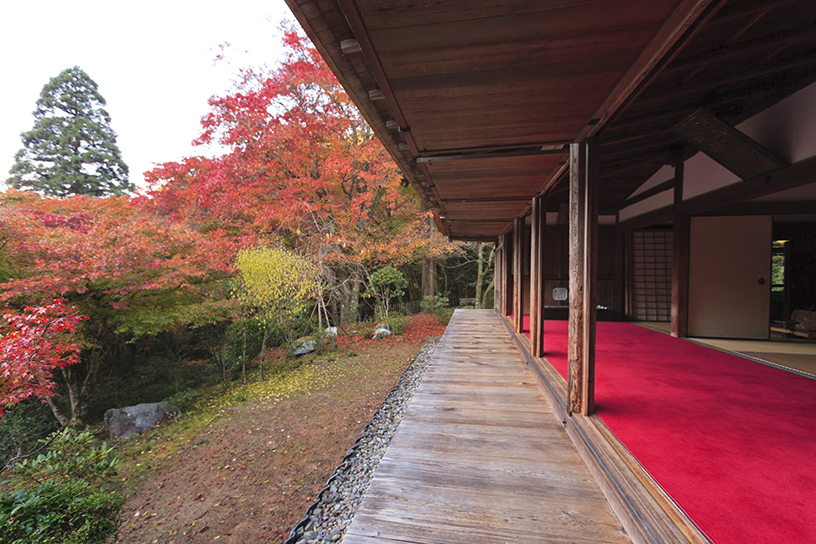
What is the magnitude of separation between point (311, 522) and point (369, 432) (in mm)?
1601

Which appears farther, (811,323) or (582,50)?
(811,323)

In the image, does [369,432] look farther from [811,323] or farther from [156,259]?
[811,323]

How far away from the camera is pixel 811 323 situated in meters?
4.55

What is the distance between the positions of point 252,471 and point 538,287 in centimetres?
375

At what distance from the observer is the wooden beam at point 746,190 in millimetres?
2555

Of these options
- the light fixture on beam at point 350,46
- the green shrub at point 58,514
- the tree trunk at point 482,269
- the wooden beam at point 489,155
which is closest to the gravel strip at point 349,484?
the green shrub at point 58,514

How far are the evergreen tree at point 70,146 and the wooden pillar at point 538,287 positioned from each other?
16086mm

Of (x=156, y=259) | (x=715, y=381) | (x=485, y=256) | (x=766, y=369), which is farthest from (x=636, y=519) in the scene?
(x=485, y=256)

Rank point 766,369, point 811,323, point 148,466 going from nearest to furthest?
point 766,369, point 148,466, point 811,323

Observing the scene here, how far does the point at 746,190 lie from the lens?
3096 millimetres

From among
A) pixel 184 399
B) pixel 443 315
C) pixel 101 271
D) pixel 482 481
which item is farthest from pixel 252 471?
pixel 443 315

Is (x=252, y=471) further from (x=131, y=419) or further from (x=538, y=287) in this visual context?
(x=538, y=287)

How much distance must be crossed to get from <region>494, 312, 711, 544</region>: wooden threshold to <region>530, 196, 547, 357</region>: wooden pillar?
3.90ft

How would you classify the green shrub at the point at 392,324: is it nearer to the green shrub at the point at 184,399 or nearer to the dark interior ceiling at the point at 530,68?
the green shrub at the point at 184,399
